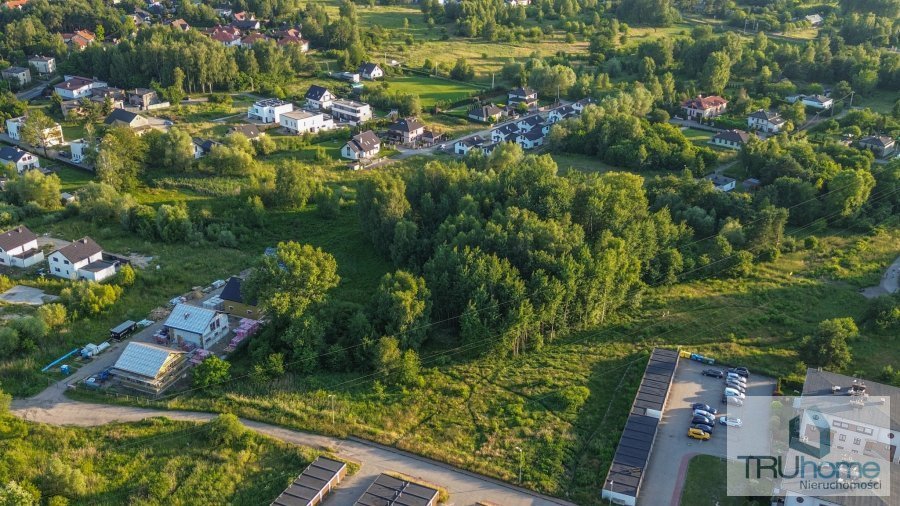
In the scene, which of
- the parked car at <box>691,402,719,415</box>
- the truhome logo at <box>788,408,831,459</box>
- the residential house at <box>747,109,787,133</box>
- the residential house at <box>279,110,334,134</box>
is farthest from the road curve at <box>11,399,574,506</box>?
the residential house at <box>747,109,787,133</box>

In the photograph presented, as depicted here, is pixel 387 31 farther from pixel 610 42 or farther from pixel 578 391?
pixel 578 391

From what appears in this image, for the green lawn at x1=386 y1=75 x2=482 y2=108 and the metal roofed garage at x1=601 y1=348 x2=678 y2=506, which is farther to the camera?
the green lawn at x1=386 y1=75 x2=482 y2=108

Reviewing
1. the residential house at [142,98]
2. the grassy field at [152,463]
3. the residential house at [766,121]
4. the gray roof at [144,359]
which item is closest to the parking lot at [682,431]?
the grassy field at [152,463]

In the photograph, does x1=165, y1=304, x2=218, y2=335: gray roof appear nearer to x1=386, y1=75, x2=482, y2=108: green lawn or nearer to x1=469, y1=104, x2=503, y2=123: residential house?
x1=469, y1=104, x2=503, y2=123: residential house

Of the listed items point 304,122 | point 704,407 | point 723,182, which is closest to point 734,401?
point 704,407

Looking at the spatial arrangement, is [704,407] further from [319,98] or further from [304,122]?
[319,98]

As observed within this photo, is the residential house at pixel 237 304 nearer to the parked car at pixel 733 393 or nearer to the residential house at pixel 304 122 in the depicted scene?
the parked car at pixel 733 393
